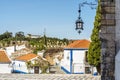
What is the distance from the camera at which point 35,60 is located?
3997 cm

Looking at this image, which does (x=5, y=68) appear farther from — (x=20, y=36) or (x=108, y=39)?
(x=20, y=36)

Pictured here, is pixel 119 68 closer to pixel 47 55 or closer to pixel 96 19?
pixel 96 19

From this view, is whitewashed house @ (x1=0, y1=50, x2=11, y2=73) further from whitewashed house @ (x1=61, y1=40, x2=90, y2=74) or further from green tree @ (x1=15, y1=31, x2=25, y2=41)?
green tree @ (x1=15, y1=31, x2=25, y2=41)

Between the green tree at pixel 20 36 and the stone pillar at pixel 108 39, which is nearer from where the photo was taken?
the stone pillar at pixel 108 39

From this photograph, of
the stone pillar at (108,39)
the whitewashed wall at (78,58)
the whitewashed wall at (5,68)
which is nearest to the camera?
the stone pillar at (108,39)

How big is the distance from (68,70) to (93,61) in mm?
13253

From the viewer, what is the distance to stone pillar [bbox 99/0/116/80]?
10461 mm

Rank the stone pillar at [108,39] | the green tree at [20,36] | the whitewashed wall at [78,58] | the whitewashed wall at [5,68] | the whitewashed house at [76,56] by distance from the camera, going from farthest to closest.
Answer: the green tree at [20,36] < the whitewashed house at [76,56] < the whitewashed wall at [78,58] < the whitewashed wall at [5,68] < the stone pillar at [108,39]

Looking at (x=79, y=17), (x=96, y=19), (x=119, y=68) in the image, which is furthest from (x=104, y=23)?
(x=96, y=19)

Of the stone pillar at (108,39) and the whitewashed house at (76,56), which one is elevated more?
the stone pillar at (108,39)

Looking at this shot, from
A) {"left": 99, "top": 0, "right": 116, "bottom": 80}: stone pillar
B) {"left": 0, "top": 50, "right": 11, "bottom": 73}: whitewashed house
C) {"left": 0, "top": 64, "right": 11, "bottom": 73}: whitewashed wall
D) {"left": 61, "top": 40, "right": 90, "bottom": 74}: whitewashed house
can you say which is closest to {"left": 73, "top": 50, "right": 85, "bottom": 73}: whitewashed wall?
{"left": 61, "top": 40, "right": 90, "bottom": 74}: whitewashed house

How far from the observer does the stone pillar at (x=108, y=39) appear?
34.3ft

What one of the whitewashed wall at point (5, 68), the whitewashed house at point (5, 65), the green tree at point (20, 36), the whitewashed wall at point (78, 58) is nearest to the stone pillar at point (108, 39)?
the whitewashed house at point (5, 65)

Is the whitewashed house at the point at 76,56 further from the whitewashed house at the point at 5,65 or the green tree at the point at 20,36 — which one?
the green tree at the point at 20,36
